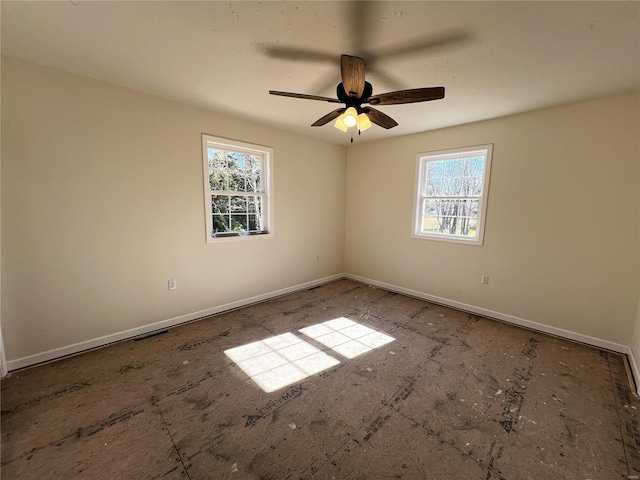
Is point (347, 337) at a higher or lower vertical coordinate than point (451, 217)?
lower

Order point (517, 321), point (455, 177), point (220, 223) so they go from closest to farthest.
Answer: point (517, 321), point (220, 223), point (455, 177)

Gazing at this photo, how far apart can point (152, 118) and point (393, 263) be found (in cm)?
380

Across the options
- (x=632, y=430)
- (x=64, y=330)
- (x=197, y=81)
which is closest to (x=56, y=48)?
(x=197, y=81)

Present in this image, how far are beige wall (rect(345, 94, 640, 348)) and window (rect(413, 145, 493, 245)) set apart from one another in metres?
0.10

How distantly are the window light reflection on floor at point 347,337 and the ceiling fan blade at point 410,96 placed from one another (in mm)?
2244

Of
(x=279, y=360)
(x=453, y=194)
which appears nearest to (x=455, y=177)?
(x=453, y=194)

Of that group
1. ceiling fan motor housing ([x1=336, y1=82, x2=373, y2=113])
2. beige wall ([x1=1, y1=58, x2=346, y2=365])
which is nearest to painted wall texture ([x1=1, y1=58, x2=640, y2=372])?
beige wall ([x1=1, y1=58, x2=346, y2=365])

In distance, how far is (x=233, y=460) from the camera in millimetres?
1423

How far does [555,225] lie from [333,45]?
2983 millimetres

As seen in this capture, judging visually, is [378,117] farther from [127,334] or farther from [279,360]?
[127,334]

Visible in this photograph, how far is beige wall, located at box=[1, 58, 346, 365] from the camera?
2.09 meters

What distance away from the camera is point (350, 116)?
1.96 meters

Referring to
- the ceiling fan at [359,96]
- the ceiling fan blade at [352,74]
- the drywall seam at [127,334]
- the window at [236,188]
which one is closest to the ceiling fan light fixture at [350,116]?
the ceiling fan at [359,96]

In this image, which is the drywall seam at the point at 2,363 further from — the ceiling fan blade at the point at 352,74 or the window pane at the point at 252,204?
the ceiling fan blade at the point at 352,74
